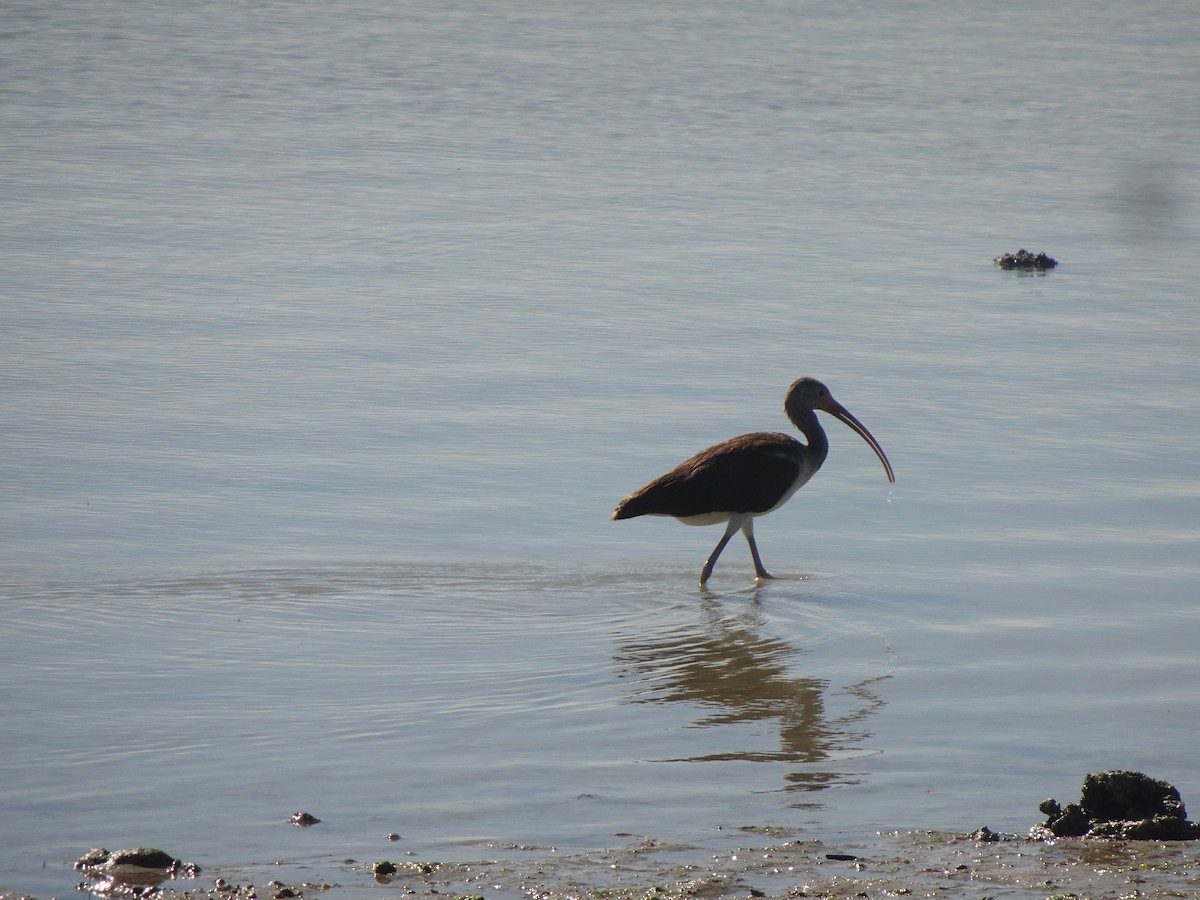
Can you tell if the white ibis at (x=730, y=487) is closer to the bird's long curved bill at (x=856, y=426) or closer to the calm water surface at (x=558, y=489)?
the calm water surface at (x=558, y=489)

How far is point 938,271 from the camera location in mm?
18625

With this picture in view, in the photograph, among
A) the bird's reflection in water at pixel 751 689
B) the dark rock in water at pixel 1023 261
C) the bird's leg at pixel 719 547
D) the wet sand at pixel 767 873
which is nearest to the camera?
the wet sand at pixel 767 873

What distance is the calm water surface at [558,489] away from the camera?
6980mm

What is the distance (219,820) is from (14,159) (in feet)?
62.2

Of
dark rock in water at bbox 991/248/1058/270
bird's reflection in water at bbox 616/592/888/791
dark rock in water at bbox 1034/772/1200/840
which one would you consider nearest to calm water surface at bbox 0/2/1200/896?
bird's reflection in water at bbox 616/592/888/791

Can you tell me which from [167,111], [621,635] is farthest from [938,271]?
[167,111]

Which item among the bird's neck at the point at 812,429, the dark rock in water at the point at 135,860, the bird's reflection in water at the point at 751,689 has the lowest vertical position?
the dark rock in water at the point at 135,860

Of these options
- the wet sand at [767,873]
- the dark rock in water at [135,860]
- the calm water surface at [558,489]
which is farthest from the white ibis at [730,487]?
the dark rock in water at [135,860]

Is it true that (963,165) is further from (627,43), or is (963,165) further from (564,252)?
(627,43)

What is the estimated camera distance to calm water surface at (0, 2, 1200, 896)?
698 centimetres

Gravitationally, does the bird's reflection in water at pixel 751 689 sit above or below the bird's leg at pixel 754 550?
below

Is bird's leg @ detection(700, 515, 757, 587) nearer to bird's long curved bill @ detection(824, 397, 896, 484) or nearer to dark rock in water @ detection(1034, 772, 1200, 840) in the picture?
bird's long curved bill @ detection(824, 397, 896, 484)

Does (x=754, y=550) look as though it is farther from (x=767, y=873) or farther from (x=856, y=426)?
(x=767, y=873)

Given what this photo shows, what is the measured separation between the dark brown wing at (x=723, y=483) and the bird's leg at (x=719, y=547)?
10cm
